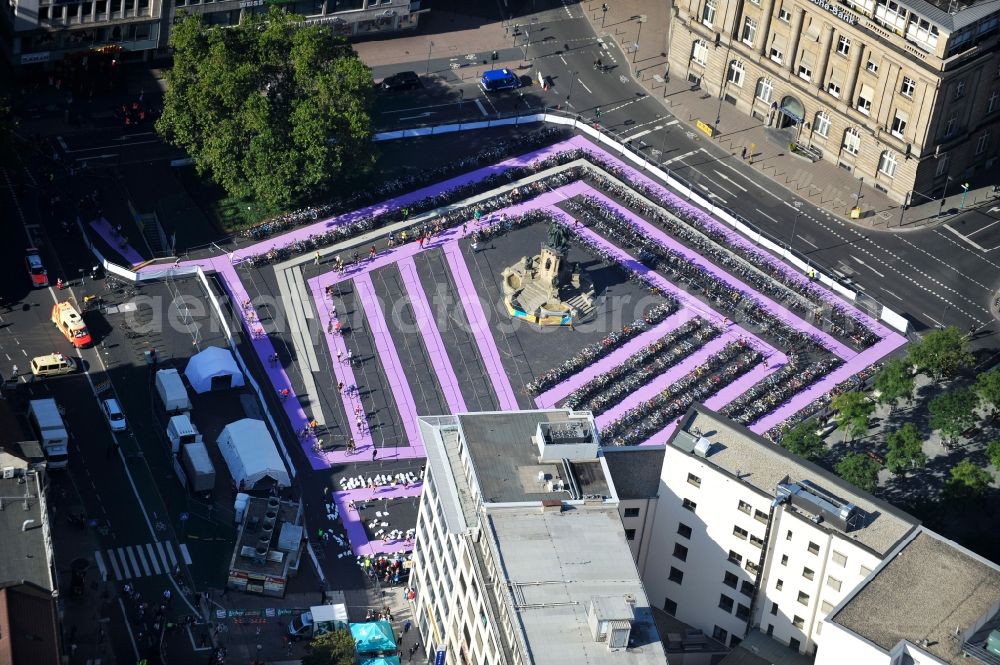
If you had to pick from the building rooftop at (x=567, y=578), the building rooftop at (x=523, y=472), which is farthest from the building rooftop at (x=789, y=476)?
the building rooftop at (x=567, y=578)

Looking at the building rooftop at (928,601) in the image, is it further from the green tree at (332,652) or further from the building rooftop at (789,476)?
the green tree at (332,652)

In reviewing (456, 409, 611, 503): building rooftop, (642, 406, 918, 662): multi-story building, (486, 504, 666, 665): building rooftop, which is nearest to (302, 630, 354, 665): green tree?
(486, 504, 666, 665): building rooftop

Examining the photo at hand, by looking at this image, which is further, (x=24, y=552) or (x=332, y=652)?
(x=332, y=652)

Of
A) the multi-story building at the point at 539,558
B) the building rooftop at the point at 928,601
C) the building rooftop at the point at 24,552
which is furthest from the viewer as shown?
the building rooftop at the point at 24,552

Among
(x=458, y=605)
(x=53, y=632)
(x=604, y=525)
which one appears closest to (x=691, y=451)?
(x=604, y=525)

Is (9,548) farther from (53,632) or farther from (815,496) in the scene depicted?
(815,496)

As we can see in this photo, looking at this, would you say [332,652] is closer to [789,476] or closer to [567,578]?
[567,578]

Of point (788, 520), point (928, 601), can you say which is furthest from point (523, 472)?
point (928, 601)
